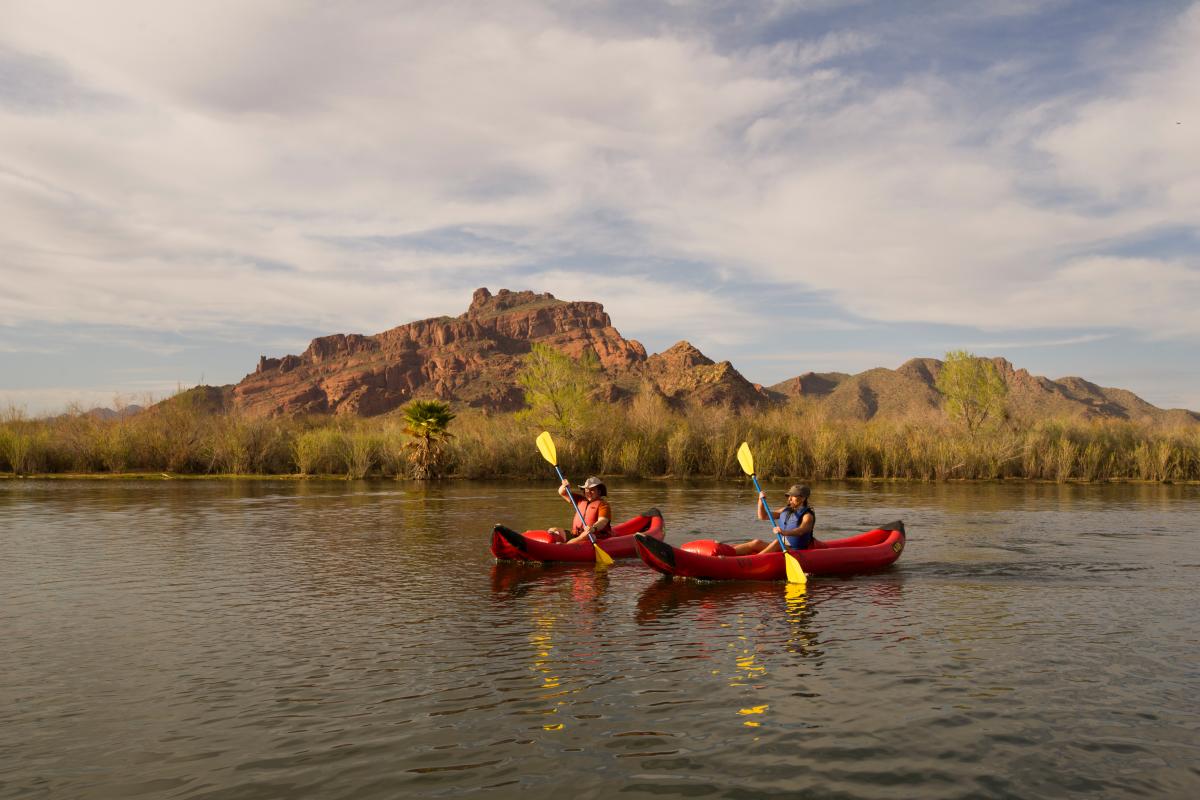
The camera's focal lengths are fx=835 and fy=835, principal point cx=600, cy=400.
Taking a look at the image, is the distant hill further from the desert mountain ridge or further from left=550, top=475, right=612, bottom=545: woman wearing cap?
left=550, top=475, right=612, bottom=545: woman wearing cap

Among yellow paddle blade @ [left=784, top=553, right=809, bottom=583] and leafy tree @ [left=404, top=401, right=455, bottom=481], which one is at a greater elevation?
leafy tree @ [left=404, top=401, right=455, bottom=481]

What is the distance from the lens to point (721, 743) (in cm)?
670

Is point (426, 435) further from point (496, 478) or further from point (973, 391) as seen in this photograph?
point (973, 391)

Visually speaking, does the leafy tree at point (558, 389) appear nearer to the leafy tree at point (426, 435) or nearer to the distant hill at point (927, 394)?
the leafy tree at point (426, 435)

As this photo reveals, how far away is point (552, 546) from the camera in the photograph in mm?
15562

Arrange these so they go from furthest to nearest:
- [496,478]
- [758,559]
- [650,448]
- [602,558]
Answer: [650,448] → [496,478] → [602,558] → [758,559]

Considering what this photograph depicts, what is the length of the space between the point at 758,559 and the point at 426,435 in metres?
27.1

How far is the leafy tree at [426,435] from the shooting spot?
37812mm

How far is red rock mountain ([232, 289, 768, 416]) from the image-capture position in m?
123

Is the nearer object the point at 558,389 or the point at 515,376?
the point at 558,389

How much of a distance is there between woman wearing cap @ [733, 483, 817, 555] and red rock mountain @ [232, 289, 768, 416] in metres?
95.8

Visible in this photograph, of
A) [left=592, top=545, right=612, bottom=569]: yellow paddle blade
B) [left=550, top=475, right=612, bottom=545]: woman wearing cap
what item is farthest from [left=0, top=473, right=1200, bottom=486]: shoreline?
[left=592, top=545, right=612, bottom=569]: yellow paddle blade

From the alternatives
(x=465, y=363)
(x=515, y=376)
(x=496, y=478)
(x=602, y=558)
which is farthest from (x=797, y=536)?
(x=465, y=363)

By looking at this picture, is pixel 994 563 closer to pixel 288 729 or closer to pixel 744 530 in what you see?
pixel 744 530
